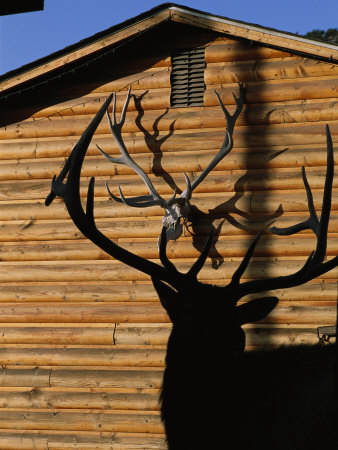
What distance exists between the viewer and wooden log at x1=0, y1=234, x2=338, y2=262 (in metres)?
6.46

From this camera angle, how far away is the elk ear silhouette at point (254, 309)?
4543 millimetres

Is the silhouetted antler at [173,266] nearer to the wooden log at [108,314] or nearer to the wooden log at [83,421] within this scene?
the wooden log at [108,314]

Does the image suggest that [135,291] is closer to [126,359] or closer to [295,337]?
[126,359]

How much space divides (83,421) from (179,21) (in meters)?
4.96

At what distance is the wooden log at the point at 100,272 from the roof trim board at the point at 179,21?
2.30 m

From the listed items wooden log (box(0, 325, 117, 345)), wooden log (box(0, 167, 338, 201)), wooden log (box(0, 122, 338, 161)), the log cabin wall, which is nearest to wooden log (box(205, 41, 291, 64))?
the log cabin wall

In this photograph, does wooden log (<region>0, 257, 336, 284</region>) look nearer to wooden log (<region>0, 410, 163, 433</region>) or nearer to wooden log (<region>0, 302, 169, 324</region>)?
wooden log (<region>0, 302, 169, 324</region>)

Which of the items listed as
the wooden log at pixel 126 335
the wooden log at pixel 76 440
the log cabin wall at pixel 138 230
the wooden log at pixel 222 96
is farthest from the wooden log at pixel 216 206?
the wooden log at pixel 76 440

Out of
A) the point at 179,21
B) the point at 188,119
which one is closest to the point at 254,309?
the point at 188,119

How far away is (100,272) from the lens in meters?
6.83

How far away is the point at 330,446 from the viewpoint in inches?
146

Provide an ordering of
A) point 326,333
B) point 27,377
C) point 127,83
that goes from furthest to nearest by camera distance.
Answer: point 127,83 < point 27,377 < point 326,333

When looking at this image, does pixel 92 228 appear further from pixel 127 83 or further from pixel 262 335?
pixel 127 83

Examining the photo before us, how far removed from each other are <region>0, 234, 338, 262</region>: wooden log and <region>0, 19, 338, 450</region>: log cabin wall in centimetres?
1
